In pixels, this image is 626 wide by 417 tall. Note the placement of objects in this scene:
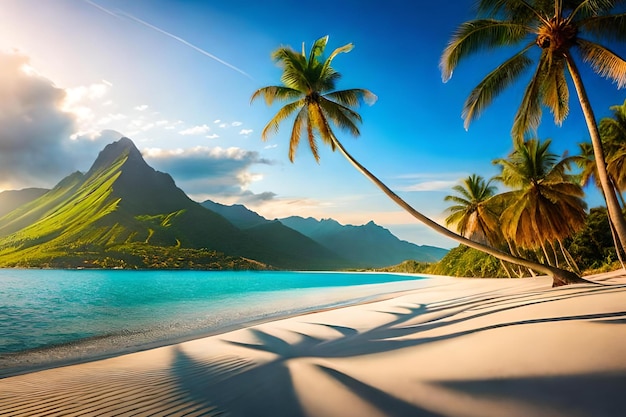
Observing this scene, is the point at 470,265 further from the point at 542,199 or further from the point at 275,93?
the point at 275,93

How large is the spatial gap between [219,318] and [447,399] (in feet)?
36.8

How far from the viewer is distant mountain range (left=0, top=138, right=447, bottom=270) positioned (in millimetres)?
84569

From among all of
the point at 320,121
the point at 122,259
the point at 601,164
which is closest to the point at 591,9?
the point at 601,164

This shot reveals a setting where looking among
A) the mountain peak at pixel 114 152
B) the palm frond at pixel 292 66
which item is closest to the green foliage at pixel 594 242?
the palm frond at pixel 292 66

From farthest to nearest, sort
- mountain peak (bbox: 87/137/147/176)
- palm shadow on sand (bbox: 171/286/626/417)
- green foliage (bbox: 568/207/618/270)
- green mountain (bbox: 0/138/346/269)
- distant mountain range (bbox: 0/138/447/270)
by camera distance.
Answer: mountain peak (bbox: 87/137/147/176), green mountain (bbox: 0/138/346/269), distant mountain range (bbox: 0/138/447/270), green foliage (bbox: 568/207/618/270), palm shadow on sand (bbox: 171/286/626/417)

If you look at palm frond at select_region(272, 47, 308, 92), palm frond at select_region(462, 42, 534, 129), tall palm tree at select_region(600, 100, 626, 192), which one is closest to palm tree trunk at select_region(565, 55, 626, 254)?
palm frond at select_region(462, 42, 534, 129)

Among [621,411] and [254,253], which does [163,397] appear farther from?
[254,253]

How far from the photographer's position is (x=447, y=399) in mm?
2582

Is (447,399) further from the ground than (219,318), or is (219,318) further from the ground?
(447,399)

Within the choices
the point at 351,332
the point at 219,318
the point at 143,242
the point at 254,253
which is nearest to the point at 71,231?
the point at 143,242

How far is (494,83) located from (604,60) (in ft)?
8.95

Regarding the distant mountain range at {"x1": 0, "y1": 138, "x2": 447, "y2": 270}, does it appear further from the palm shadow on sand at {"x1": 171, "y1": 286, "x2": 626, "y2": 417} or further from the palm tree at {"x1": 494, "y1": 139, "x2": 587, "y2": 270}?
the palm shadow on sand at {"x1": 171, "y1": 286, "x2": 626, "y2": 417}

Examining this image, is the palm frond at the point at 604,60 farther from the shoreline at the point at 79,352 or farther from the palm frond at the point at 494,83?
the shoreline at the point at 79,352

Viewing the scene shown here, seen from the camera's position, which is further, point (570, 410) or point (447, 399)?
point (447, 399)
